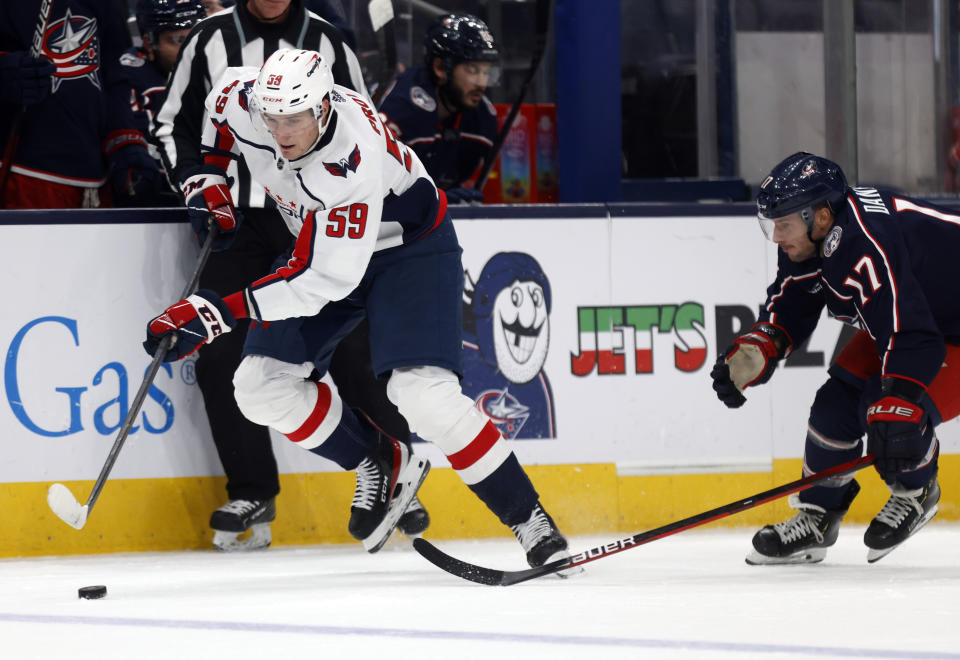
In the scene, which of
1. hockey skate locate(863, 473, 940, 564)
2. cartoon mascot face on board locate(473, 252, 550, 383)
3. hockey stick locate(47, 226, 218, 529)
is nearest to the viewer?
hockey stick locate(47, 226, 218, 529)

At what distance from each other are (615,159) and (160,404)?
1543 mm

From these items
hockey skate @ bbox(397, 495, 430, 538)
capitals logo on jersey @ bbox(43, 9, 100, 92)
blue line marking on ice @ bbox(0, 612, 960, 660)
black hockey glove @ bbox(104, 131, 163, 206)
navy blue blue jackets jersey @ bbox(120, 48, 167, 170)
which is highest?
capitals logo on jersey @ bbox(43, 9, 100, 92)

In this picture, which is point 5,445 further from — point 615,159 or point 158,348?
point 615,159

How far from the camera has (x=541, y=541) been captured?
294cm

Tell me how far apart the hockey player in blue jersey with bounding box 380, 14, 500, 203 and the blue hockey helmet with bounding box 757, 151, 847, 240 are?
1.20m

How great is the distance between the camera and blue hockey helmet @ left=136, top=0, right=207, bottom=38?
3.81 m

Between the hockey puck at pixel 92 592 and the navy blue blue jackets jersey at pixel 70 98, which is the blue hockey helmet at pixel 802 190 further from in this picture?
the navy blue blue jackets jersey at pixel 70 98

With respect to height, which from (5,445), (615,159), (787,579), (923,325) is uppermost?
(615,159)

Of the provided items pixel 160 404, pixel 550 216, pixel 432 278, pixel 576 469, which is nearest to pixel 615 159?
pixel 550 216

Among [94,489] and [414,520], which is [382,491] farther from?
[94,489]

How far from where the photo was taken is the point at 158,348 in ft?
9.65

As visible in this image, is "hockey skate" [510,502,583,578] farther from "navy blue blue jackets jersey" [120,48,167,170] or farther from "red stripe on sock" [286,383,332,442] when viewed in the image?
"navy blue blue jackets jersey" [120,48,167,170]

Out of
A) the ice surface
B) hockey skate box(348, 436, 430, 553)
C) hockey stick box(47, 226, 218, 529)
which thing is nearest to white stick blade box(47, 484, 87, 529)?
hockey stick box(47, 226, 218, 529)

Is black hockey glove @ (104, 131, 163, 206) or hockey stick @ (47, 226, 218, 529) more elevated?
black hockey glove @ (104, 131, 163, 206)
